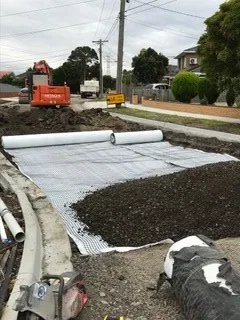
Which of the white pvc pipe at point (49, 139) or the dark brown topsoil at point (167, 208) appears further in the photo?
the white pvc pipe at point (49, 139)

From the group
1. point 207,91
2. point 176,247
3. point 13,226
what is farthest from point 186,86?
point 176,247

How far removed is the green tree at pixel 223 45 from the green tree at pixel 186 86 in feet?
41.9

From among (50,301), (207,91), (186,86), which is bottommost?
(50,301)

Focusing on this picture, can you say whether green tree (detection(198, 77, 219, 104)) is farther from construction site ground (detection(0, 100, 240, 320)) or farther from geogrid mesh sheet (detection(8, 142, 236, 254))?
construction site ground (detection(0, 100, 240, 320))

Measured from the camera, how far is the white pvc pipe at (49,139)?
13094 millimetres

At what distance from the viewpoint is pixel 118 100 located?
3234 cm

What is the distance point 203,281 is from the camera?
356 centimetres

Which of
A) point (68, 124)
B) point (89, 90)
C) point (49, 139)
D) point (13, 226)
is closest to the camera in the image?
point (13, 226)

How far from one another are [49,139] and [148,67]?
6745 cm

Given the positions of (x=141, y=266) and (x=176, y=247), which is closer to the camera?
(x=176, y=247)

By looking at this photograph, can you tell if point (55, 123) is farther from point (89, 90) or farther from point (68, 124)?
point (89, 90)

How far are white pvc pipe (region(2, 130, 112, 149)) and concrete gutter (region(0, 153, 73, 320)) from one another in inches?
194

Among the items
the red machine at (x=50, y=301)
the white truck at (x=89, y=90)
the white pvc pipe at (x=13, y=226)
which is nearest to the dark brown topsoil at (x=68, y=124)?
the white pvc pipe at (x=13, y=226)

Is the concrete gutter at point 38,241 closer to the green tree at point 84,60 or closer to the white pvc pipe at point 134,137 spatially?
the white pvc pipe at point 134,137
